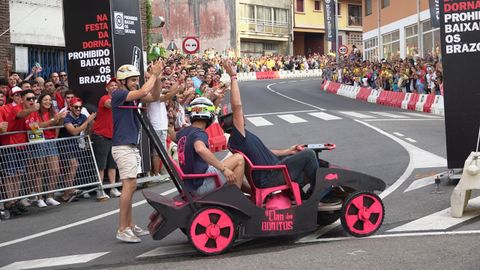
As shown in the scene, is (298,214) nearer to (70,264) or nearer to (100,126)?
(70,264)

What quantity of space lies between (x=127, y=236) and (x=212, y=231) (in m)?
1.40

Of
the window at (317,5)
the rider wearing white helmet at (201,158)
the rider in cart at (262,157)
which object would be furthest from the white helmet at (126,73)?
the window at (317,5)

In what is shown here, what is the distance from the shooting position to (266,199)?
25.8 ft

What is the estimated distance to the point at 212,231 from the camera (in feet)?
24.5

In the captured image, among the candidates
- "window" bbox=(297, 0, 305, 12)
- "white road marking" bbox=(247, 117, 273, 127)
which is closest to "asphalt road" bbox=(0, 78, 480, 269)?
"white road marking" bbox=(247, 117, 273, 127)

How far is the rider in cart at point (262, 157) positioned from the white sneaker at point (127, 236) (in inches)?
62.5

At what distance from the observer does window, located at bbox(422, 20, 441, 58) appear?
4196 cm

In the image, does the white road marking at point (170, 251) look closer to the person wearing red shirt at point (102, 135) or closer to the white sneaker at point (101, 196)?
the white sneaker at point (101, 196)

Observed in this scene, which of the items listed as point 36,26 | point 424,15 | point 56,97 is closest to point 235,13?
point 424,15

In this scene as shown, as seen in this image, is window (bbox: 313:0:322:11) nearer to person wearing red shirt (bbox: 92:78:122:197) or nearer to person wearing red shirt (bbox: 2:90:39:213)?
person wearing red shirt (bbox: 92:78:122:197)

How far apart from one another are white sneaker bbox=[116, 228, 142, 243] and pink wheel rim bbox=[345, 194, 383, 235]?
7.78 feet

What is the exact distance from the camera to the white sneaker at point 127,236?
27.7 feet

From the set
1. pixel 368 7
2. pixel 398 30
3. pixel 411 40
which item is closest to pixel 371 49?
pixel 368 7

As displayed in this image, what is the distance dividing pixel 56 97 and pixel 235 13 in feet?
209
